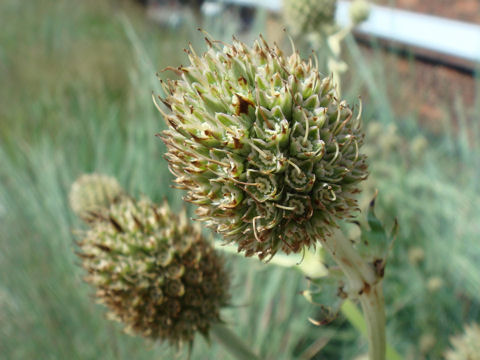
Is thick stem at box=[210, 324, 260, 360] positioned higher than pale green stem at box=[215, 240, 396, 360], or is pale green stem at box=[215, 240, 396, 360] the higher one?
pale green stem at box=[215, 240, 396, 360]

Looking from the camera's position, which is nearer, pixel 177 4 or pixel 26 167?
pixel 26 167

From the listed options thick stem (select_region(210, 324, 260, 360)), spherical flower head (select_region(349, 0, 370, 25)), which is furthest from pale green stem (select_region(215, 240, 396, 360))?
spherical flower head (select_region(349, 0, 370, 25))

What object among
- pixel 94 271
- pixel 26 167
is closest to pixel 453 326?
pixel 94 271

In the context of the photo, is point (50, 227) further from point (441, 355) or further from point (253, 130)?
point (441, 355)

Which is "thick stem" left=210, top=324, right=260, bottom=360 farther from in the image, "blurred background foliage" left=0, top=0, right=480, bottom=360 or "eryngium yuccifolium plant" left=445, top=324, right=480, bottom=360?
"eryngium yuccifolium plant" left=445, top=324, right=480, bottom=360

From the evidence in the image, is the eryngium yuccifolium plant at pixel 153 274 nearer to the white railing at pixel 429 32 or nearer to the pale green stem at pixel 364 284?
the pale green stem at pixel 364 284

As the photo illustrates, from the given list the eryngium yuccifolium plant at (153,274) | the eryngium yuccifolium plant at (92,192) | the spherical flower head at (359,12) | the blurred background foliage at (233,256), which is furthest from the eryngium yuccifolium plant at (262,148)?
the eryngium yuccifolium plant at (92,192)

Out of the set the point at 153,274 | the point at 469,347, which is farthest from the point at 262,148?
the point at 469,347
